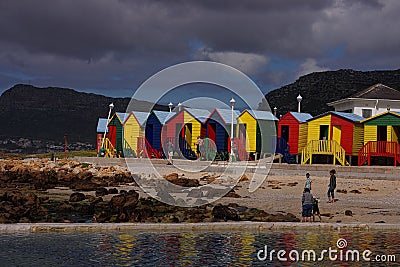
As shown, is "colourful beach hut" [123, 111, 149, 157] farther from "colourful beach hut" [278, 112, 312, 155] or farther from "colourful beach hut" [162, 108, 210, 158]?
"colourful beach hut" [278, 112, 312, 155]

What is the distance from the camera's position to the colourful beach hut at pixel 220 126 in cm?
4606

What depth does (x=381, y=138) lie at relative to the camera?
126 feet

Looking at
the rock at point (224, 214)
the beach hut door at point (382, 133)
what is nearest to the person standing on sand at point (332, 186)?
the rock at point (224, 214)

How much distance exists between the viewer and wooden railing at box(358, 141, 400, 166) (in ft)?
114

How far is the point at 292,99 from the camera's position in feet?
338

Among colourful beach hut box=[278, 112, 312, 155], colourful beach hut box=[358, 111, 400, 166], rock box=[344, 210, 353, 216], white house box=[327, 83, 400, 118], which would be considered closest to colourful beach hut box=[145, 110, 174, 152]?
colourful beach hut box=[278, 112, 312, 155]

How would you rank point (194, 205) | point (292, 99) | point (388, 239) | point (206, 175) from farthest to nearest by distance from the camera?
point (292, 99), point (206, 175), point (194, 205), point (388, 239)

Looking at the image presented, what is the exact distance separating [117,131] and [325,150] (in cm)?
2485

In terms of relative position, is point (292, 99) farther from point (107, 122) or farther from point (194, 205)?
point (194, 205)

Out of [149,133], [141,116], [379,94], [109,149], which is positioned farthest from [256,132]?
[109,149]

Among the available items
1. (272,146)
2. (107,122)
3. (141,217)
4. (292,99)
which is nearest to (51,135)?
(292,99)

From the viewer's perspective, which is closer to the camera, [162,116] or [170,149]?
[170,149]

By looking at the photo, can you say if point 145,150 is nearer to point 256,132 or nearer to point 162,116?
point 162,116

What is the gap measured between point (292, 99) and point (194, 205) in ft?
269
